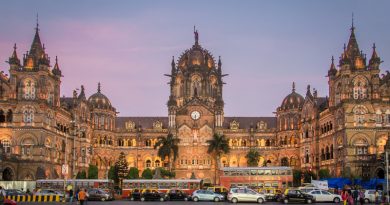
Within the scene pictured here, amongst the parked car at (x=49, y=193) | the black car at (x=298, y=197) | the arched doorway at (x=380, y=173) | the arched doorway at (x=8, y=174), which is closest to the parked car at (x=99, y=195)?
the parked car at (x=49, y=193)

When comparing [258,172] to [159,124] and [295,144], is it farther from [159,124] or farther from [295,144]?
[159,124]

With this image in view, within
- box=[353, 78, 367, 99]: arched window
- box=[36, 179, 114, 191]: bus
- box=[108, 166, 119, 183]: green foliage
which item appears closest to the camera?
box=[36, 179, 114, 191]: bus

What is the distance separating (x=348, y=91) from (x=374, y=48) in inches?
346

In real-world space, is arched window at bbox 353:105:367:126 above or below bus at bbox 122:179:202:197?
above

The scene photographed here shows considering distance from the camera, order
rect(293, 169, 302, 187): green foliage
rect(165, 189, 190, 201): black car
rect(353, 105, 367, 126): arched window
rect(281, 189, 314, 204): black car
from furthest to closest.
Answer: rect(293, 169, 302, 187): green foliage, rect(353, 105, 367, 126): arched window, rect(165, 189, 190, 201): black car, rect(281, 189, 314, 204): black car

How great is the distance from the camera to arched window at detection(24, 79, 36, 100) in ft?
336

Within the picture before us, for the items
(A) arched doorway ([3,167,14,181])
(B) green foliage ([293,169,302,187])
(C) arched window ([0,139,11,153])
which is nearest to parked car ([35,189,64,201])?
(A) arched doorway ([3,167,14,181])

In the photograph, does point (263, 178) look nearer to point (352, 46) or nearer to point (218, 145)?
point (352, 46)

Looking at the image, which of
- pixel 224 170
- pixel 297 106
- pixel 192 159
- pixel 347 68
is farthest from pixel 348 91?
pixel 192 159

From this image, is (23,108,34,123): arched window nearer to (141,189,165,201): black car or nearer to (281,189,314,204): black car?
(141,189,165,201): black car

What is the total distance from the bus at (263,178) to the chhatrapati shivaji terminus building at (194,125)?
43.5 ft

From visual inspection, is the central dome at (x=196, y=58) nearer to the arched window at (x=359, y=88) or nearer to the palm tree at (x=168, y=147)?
the palm tree at (x=168, y=147)

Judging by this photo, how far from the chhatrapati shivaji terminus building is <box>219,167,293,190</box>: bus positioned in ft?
43.5

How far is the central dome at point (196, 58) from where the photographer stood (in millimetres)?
156125
